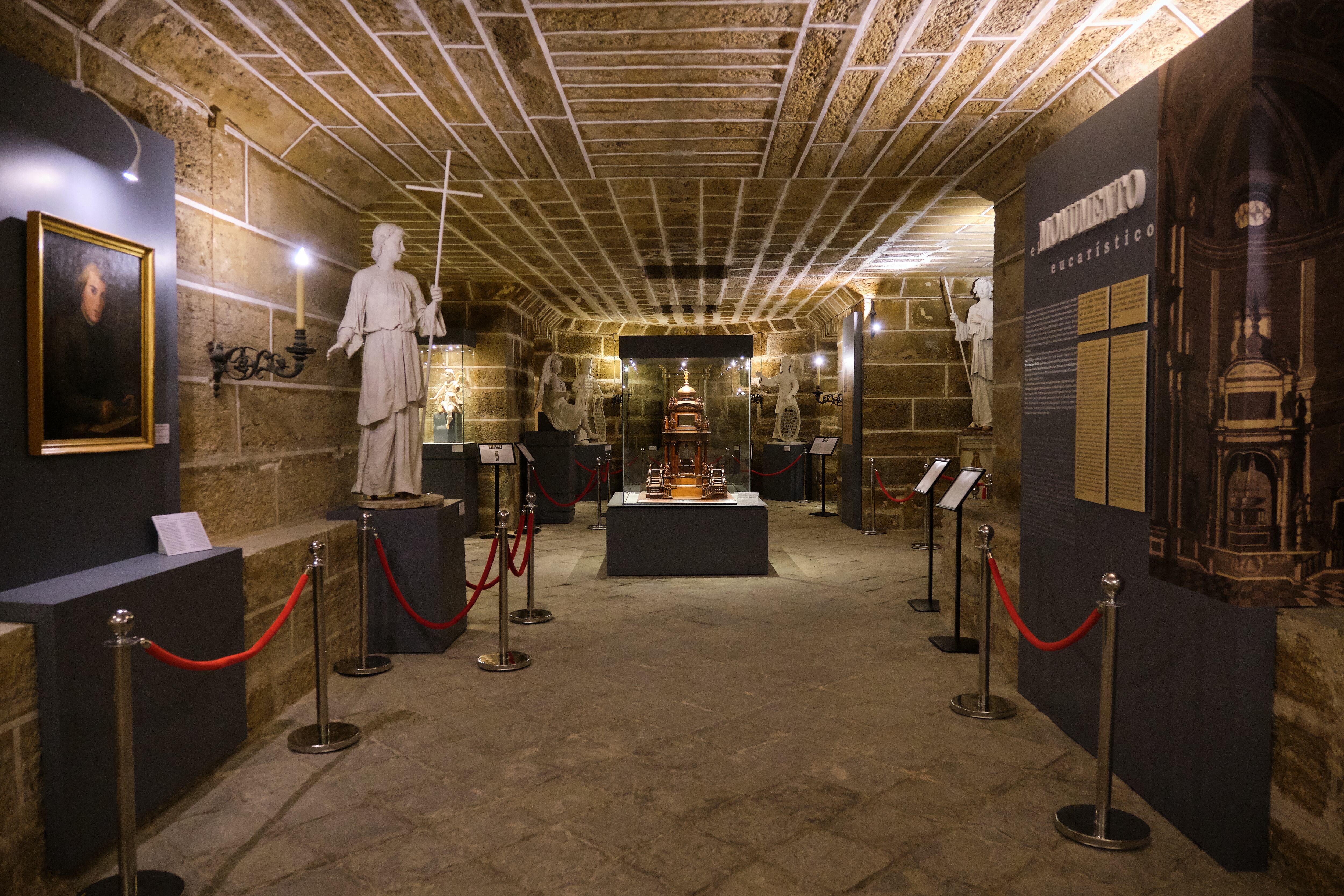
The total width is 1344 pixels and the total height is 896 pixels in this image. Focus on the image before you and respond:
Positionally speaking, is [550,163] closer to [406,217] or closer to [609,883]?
[406,217]

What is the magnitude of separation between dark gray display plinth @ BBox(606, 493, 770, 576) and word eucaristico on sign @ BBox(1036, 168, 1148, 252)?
13.1ft

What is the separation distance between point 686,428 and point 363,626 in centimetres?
429

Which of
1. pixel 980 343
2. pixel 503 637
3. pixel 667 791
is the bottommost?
pixel 667 791

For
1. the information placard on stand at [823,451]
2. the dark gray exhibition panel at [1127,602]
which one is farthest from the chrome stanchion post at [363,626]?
the information placard on stand at [823,451]

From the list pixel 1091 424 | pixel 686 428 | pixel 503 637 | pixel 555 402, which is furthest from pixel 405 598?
pixel 555 402

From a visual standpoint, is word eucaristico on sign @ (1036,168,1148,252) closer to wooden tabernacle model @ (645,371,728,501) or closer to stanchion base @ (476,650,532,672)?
stanchion base @ (476,650,532,672)

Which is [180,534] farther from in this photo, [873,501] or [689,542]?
[873,501]

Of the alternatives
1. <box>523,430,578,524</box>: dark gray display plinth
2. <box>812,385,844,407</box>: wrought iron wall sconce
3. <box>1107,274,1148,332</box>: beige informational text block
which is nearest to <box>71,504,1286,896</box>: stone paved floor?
<box>1107,274,1148,332</box>: beige informational text block

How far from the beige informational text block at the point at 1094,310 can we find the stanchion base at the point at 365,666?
4222 millimetres

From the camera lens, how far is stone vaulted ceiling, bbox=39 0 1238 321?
3.30m

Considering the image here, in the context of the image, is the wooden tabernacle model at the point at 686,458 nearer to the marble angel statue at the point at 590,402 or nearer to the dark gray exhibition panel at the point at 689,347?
the dark gray exhibition panel at the point at 689,347

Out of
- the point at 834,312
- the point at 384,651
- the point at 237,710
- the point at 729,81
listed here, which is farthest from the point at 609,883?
the point at 834,312

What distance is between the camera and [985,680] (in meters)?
3.94

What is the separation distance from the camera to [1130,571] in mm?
3135
